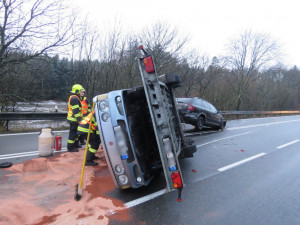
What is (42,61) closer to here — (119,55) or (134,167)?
(119,55)

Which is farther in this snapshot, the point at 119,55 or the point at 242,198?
the point at 119,55

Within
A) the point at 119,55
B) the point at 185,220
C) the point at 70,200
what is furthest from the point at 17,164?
the point at 119,55

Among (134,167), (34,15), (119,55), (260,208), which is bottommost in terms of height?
(260,208)

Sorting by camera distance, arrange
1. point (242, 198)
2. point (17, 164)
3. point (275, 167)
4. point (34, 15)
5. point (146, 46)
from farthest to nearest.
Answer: point (146, 46) < point (34, 15) < point (275, 167) < point (17, 164) < point (242, 198)

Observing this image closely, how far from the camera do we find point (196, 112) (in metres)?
8.05

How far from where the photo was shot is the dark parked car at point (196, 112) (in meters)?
7.95

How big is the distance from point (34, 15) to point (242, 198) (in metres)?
9.92

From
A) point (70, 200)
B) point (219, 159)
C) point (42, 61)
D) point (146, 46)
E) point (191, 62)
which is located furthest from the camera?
point (191, 62)

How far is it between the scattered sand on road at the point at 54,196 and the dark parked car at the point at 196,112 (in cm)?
492

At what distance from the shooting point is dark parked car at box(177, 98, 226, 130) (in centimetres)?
795

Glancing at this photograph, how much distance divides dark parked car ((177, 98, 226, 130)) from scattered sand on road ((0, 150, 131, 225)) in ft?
16.2

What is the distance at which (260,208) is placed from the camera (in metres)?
2.61

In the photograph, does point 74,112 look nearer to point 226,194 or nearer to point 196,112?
point 226,194

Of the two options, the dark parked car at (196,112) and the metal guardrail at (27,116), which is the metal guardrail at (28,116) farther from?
the dark parked car at (196,112)
